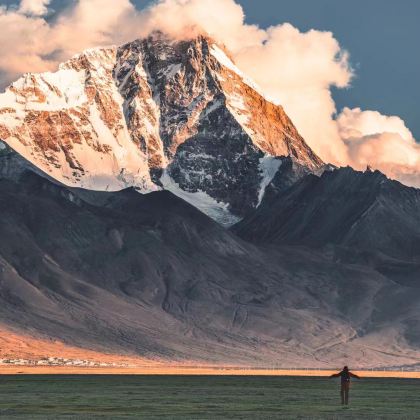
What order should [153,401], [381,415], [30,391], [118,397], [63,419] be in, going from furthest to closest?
[30,391]
[118,397]
[153,401]
[381,415]
[63,419]

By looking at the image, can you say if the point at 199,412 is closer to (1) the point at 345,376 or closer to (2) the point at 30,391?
(1) the point at 345,376

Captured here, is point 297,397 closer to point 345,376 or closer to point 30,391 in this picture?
point 345,376

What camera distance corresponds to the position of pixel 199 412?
92.6 metres

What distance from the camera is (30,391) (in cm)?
13462

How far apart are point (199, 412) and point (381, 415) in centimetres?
1307

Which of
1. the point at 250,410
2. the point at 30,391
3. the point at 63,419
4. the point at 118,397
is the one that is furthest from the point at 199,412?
the point at 30,391

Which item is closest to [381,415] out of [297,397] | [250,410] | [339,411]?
[339,411]

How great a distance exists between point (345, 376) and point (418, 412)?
7.96 metres

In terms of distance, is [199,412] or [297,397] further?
[297,397]

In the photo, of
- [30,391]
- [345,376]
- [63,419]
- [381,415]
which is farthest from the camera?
[30,391]

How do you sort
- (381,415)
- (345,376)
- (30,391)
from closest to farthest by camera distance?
1. (381,415)
2. (345,376)
3. (30,391)

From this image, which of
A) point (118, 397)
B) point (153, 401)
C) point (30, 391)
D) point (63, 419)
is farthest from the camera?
point (30, 391)

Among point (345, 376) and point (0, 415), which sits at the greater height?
point (345, 376)

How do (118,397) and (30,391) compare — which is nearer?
(118,397)
